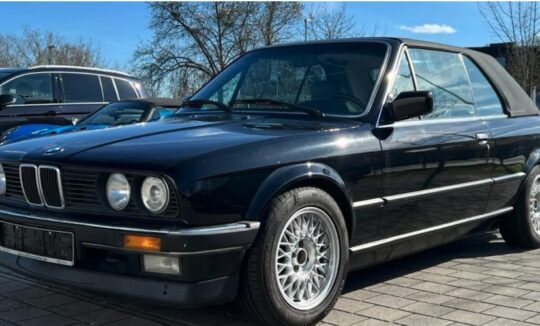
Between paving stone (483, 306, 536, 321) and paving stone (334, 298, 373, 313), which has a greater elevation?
paving stone (334, 298, 373, 313)

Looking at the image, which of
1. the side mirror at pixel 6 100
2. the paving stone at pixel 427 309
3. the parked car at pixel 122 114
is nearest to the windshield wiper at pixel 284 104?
the paving stone at pixel 427 309

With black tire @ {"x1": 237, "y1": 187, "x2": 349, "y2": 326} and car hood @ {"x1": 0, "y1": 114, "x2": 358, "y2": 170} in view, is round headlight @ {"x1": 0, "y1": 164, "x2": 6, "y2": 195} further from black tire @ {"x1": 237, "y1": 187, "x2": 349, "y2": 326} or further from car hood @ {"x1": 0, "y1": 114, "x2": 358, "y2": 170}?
black tire @ {"x1": 237, "y1": 187, "x2": 349, "y2": 326}

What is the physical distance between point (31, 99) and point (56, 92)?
1.46ft

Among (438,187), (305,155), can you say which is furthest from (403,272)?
(305,155)

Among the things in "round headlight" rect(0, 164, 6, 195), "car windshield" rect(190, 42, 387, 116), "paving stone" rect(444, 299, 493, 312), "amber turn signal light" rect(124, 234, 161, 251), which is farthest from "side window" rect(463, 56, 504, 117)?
"round headlight" rect(0, 164, 6, 195)

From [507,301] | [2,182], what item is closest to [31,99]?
[2,182]

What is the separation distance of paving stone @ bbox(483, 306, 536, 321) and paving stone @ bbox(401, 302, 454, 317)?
26 centimetres

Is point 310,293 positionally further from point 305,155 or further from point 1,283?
point 1,283

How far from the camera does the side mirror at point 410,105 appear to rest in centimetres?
397

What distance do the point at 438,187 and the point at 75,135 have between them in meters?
2.46

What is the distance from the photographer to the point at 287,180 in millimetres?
3270

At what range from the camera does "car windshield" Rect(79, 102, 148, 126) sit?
333 inches

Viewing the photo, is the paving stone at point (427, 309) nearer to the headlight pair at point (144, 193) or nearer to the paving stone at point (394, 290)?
the paving stone at point (394, 290)

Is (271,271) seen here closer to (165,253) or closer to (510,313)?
(165,253)
